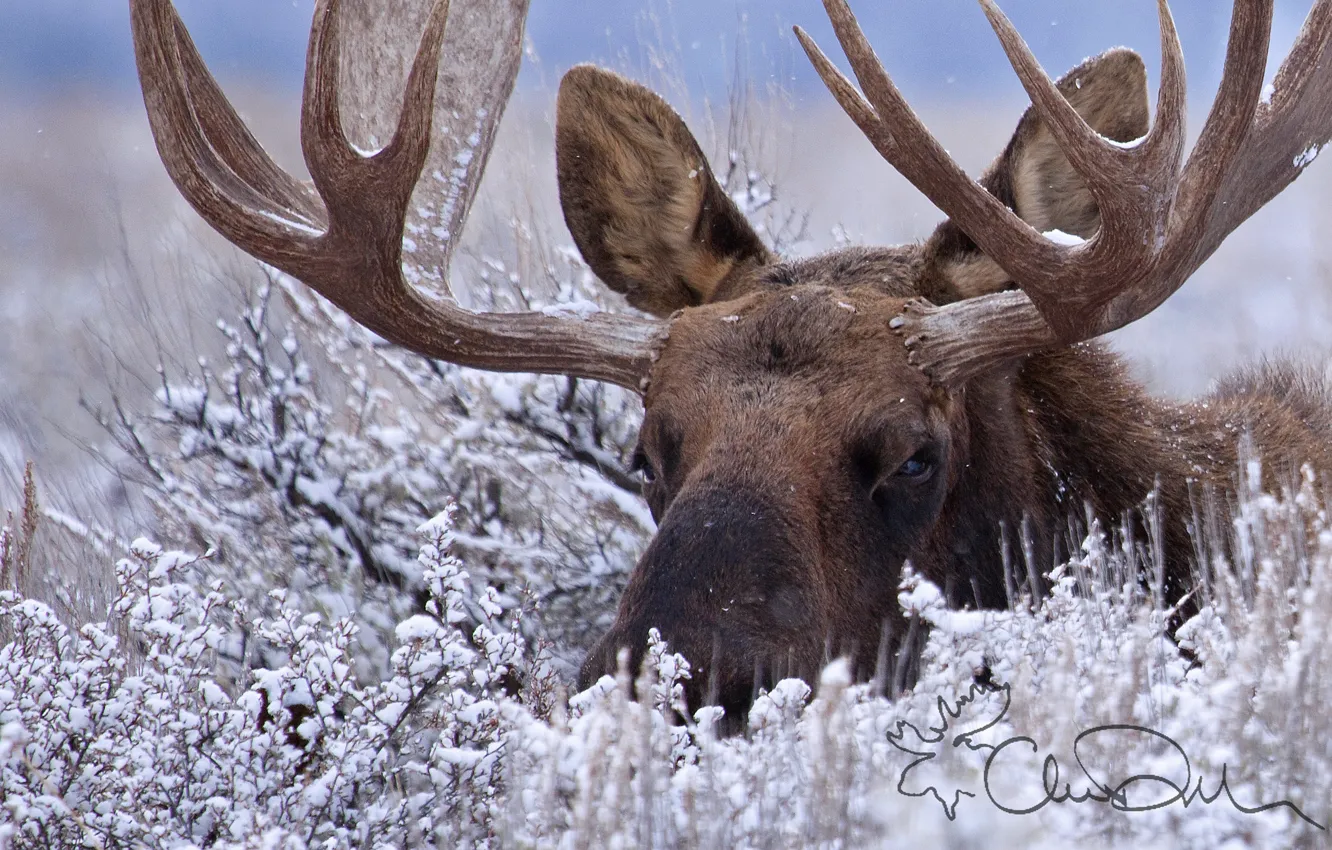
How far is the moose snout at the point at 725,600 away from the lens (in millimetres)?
3215

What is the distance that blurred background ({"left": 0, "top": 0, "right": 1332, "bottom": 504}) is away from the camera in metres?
7.62

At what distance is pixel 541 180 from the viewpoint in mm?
8883

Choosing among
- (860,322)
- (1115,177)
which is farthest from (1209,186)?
(860,322)

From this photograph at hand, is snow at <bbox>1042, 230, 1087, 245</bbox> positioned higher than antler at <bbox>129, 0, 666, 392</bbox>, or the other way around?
antler at <bbox>129, 0, 666, 392</bbox>

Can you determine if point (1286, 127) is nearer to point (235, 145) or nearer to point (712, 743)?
point (712, 743)

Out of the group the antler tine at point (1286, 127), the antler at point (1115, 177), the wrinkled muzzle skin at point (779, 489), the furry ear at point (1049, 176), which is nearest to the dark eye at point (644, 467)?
the wrinkled muzzle skin at point (779, 489)

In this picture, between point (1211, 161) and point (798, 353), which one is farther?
point (798, 353)

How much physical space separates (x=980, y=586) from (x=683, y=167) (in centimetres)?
162

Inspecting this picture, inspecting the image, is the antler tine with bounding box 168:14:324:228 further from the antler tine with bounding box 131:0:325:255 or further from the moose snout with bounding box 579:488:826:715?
the moose snout with bounding box 579:488:826:715

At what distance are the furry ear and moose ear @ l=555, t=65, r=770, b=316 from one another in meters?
0.66

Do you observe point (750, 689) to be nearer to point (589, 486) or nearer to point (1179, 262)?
point (1179, 262)

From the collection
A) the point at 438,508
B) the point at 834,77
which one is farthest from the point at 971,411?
the point at 438,508
